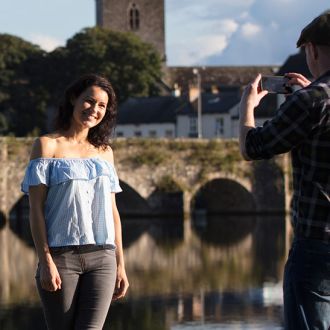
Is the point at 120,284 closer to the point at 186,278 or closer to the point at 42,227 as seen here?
the point at 42,227

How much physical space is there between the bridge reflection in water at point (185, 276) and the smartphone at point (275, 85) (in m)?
10.7

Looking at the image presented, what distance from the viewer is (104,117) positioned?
20.5 ft

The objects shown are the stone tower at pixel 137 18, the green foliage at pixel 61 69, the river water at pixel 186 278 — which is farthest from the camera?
the stone tower at pixel 137 18

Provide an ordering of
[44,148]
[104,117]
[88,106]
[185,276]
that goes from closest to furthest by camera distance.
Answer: [44,148]
[88,106]
[104,117]
[185,276]

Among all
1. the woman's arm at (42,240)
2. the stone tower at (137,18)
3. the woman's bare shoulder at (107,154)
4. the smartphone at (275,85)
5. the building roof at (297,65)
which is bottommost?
the woman's arm at (42,240)

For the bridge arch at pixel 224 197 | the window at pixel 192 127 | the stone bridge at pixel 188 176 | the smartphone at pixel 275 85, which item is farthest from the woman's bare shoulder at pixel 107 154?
the window at pixel 192 127

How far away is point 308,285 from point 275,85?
914mm

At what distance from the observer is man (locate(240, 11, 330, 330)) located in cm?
461

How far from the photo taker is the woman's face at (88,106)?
240 inches

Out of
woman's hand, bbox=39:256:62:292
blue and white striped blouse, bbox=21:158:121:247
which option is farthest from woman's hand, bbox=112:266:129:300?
woman's hand, bbox=39:256:62:292

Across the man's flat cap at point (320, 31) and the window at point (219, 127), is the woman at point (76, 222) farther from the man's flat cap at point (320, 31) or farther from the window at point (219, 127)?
the window at point (219, 127)

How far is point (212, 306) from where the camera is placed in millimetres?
18469

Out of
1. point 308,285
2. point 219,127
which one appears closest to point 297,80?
point 308,285

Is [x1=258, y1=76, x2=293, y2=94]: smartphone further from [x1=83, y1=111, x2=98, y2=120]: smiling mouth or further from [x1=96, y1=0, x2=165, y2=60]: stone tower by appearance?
[x1=96, y1=0, x2=165, y2=60]: stone tower
